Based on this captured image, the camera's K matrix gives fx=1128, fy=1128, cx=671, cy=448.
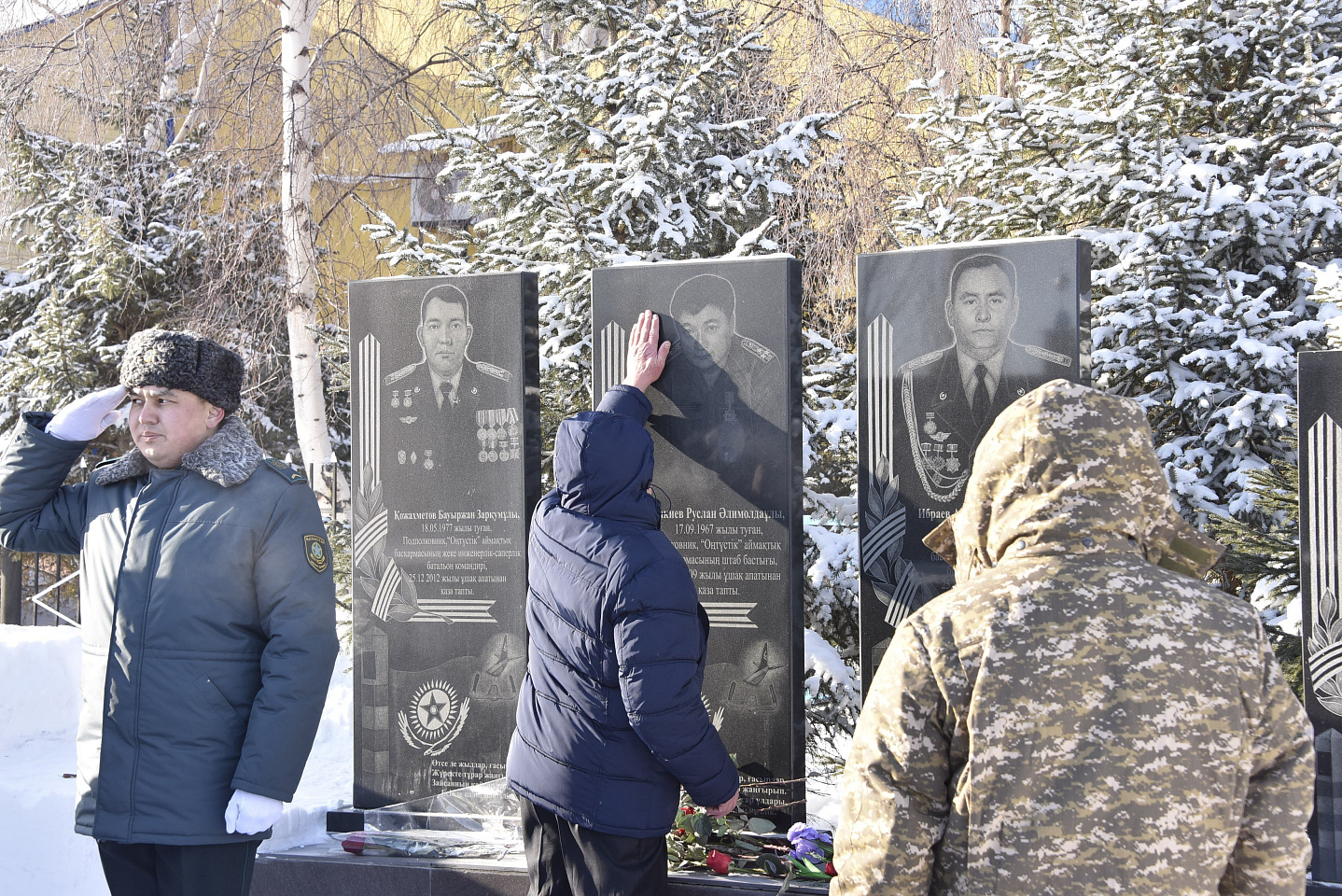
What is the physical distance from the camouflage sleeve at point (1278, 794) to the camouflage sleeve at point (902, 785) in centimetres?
51

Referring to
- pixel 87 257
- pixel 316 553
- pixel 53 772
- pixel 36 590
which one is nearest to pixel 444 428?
pixel 316 553

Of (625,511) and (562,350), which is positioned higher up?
(562,350)

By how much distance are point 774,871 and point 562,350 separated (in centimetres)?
359

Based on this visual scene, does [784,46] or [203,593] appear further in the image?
[784,46]

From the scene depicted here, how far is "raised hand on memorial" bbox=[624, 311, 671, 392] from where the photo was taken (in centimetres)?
454

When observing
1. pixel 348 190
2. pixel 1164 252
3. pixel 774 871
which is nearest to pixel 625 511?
pixel 774 871

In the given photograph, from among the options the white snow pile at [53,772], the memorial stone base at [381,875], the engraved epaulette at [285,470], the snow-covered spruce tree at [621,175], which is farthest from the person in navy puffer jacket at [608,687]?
the snow-covered spruce tree at [621,175]

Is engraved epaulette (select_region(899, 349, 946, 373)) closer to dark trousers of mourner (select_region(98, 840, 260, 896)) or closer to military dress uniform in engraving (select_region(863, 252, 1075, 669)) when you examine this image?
military dress uniform in engraving (select_region(863, 252, 1075, 669))

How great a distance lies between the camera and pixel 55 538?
329cm

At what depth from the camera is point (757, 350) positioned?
4.48 meters

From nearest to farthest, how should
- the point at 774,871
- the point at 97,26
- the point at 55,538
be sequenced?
the point at 55,538 → the point at 774,871 → the point at 97,26

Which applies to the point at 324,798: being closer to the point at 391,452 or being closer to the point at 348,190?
the point at 391,452

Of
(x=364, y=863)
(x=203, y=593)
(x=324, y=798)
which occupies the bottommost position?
(x=324, y=798)

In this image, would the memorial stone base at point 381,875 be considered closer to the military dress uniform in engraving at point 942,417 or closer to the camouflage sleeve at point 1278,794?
the military dress uniform in engraving at point 942,417
